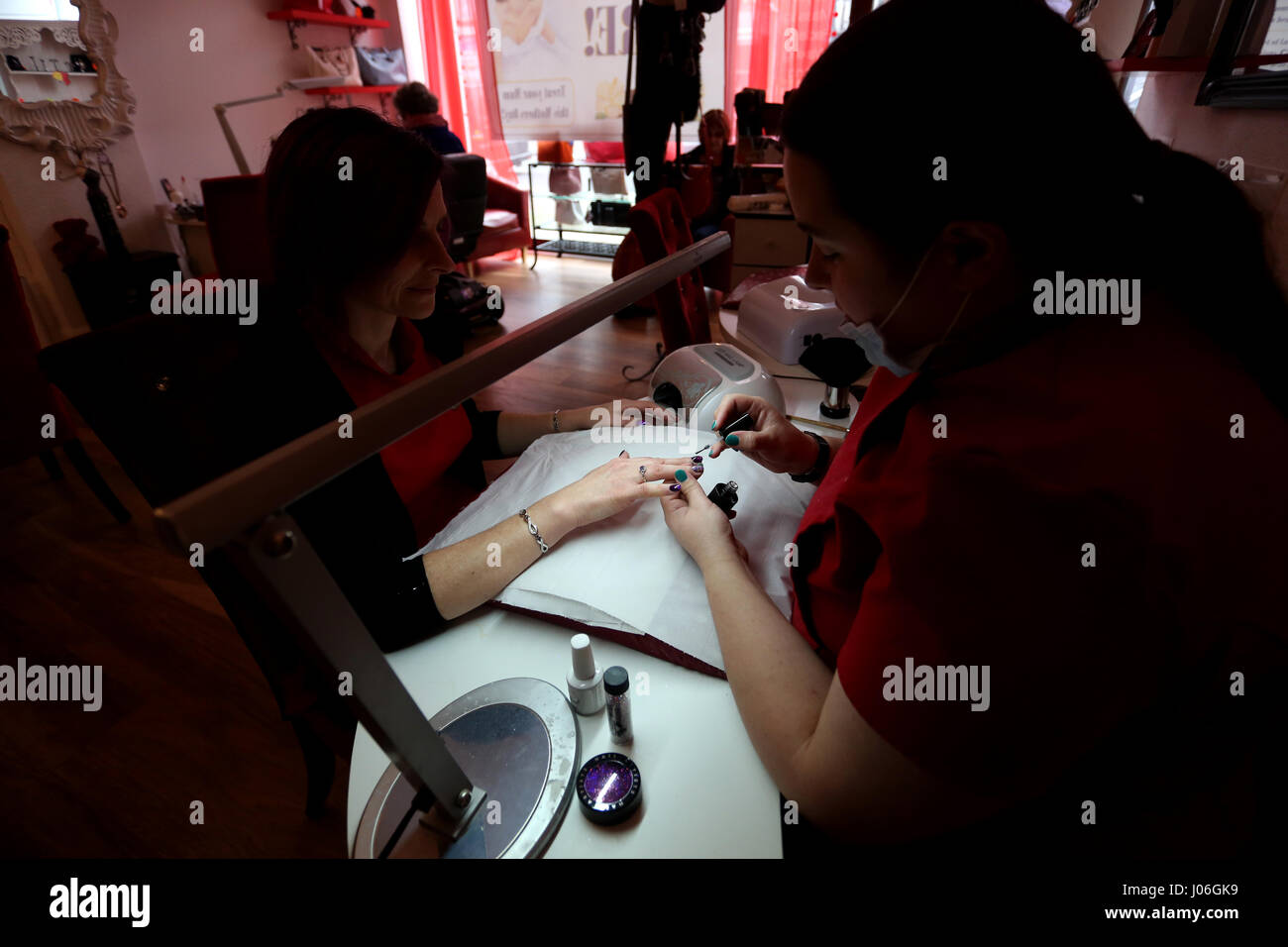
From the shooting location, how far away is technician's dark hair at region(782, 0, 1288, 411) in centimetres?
48

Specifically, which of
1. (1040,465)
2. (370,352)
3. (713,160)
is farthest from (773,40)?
(1040,465)

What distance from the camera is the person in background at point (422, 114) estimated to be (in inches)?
176

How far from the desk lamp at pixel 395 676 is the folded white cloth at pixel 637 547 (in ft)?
0.44

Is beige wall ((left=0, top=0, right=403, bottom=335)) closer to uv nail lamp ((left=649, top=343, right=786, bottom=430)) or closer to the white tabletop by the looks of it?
uv nail lamp ((left=649, top=343, right=786, bottom=430))

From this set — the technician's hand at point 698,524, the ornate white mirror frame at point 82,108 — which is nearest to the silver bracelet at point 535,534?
the technician's hand at point 698,524

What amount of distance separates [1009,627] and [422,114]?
529 centimetres

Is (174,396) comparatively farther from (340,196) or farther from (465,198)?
(465,198)

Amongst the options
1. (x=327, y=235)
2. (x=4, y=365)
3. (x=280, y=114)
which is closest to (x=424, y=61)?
(x=280, y=114)

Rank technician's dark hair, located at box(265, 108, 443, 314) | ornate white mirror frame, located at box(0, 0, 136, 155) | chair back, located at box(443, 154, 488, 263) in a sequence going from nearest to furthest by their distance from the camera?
1. technician's dark hair, located at box(265, 108, 443, 314)
2. ornate white mirror frame, located at box(0, 0, 136, 155)
3. chair back, located at box(443, 154, 488, 263)

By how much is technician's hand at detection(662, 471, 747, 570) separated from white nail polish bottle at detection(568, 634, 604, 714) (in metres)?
0.19

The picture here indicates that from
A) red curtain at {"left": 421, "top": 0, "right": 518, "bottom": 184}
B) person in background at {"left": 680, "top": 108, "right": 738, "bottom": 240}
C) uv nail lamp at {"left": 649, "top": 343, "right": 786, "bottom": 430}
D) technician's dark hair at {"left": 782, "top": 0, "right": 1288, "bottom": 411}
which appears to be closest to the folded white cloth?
uv nail lamp at {"left": 649, "top": 343, "right": 786, "bottom": 430}

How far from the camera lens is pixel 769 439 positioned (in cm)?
102

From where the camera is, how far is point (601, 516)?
0.90 metres

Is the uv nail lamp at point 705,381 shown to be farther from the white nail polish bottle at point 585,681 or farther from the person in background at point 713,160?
the person in background at point 713,160
